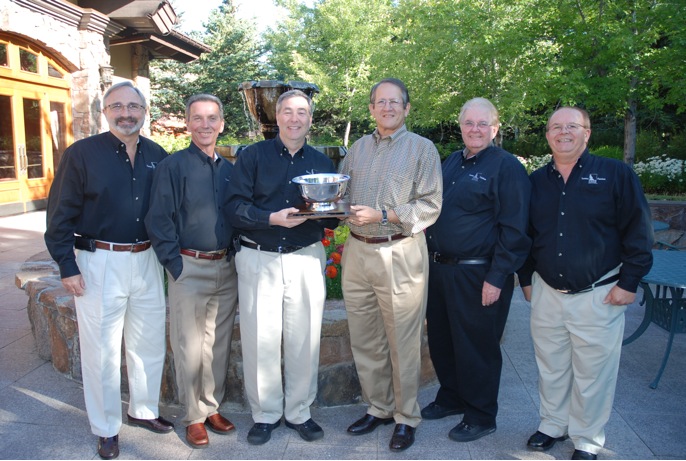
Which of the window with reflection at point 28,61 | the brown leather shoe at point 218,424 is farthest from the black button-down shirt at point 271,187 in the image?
the window with reflection at point 28,61

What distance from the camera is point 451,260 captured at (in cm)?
347

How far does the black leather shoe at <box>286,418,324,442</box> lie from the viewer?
3449 millimetres

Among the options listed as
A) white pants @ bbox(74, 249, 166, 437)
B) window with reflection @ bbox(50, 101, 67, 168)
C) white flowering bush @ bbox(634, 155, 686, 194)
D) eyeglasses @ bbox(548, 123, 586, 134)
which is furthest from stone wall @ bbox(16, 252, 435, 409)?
window with reflection @ bbox(50, 101, 67, 168)

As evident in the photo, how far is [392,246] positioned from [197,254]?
118 centimetres

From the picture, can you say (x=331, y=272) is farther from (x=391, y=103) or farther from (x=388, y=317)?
(x=391, y=103)

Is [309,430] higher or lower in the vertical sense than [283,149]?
lower

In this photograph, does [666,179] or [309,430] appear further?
[666,179]

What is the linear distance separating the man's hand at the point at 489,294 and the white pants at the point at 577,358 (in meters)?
0.27

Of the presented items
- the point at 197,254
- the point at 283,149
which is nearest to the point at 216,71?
the point at 283,149

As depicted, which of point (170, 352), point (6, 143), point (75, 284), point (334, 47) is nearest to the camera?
point (75, 284)

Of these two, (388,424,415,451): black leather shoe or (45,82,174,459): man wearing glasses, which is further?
(388,424,415,451): black leather shoe

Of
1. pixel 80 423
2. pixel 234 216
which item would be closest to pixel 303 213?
pixel 234 216

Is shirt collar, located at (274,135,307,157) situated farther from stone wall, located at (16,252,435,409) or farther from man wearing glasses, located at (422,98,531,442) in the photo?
stone wall, located at (16,252,435,409)

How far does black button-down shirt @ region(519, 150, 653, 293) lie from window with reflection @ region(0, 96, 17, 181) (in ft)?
38.4
